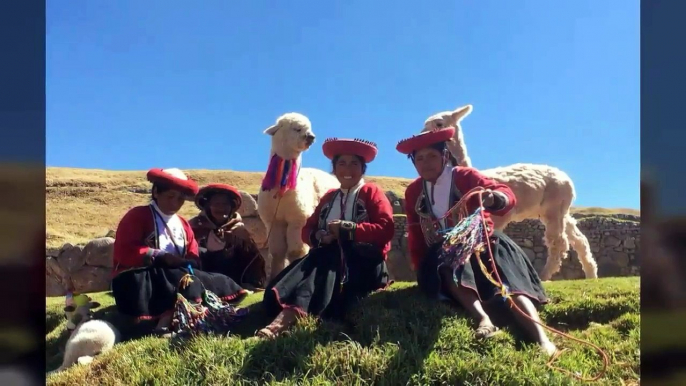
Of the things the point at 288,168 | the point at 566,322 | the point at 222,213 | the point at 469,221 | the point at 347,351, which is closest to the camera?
the point at 347,351

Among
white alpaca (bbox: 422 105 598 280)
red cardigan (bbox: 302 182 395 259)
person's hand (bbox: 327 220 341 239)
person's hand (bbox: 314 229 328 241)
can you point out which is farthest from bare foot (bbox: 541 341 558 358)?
white alpaca (bbox: 422 105 598 280)

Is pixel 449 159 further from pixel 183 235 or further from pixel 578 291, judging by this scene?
pixel 183 235

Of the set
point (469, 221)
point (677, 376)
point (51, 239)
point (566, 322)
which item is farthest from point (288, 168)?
point (51, 239)

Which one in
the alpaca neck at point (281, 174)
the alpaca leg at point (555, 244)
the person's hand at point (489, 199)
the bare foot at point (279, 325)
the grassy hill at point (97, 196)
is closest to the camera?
the bare foot at point (279, 325)

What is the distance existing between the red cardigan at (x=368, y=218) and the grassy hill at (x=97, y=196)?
11972 mm

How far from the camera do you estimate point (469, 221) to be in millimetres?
3719

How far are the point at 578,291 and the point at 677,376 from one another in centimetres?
353

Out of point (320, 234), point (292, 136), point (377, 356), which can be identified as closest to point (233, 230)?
point (292, 136)

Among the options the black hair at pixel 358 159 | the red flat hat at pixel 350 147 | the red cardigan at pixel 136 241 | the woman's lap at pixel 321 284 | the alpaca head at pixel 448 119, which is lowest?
the woman's lap at pixel 321 284

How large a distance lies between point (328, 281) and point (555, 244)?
14.3ft

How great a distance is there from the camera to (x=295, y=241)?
18.6 feet

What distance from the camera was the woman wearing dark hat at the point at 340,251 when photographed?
3.94 meters

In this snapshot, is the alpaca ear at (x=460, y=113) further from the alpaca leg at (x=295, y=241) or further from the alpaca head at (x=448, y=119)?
the alpaca leg at (x=295, y=241)

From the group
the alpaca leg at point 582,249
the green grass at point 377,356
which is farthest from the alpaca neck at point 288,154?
the alpaca leg at point 582,249
